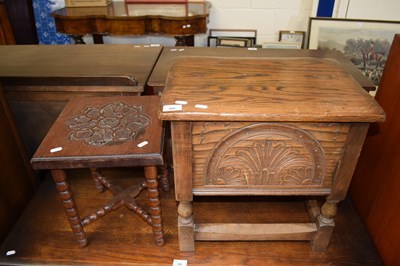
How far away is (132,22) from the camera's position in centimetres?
229

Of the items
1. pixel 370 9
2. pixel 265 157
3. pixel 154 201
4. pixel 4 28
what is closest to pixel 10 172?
pixel 154 201

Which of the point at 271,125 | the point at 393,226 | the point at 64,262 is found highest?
the point at 271,125

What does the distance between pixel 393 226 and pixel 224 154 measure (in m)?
0.69

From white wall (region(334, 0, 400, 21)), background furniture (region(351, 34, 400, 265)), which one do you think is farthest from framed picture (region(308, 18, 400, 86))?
background furniture (region(351, 34, 400, 265))

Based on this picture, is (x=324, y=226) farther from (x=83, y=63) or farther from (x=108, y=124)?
(x=83, y=63)

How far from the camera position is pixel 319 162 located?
103 cm

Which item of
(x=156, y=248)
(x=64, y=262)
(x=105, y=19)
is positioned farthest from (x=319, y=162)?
(x=105, y=19)

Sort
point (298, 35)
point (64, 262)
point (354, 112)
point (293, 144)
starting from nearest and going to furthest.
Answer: point (354, 112)
point (293, 144)
point (64, 262)
point (298, 35)

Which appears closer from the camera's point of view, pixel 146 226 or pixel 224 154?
pixel 224 154

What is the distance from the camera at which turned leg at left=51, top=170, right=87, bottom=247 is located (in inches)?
43.8

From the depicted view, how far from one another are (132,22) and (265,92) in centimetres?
161

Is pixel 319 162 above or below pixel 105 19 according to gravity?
below

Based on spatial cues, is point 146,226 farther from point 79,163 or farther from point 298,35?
point 298,35

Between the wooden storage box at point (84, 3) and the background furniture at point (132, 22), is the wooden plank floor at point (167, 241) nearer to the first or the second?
the background furniture at point (132, 22)
